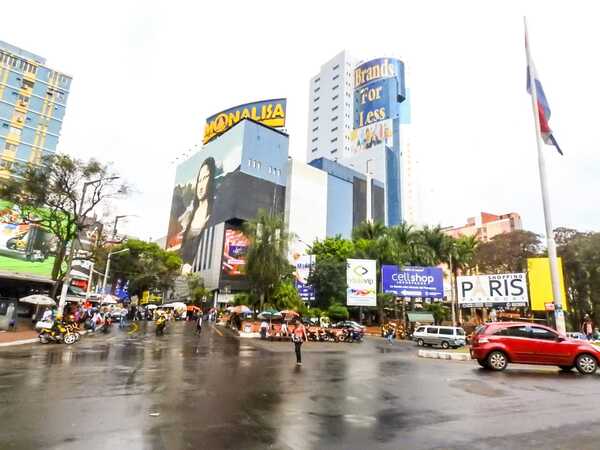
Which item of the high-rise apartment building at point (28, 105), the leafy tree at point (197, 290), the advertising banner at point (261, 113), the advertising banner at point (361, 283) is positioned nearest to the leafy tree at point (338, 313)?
the advertising banner at point (361, 283)

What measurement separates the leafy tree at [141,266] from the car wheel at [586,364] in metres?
68.4

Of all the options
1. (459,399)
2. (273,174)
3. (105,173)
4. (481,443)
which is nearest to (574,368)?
(459,399)

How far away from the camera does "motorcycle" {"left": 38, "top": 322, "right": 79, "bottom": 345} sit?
68.5 feet

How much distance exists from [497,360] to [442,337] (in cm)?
1807

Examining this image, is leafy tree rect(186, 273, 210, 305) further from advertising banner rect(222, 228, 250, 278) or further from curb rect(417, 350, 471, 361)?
curb rect(417, 350, 471, 361)

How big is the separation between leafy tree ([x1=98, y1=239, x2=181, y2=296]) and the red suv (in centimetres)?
6643

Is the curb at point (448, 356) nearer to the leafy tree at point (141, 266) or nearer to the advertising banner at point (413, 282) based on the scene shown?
the advertising banner at point (413, 282)

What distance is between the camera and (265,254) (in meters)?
37.0

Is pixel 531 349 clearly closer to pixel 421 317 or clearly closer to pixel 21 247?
pixel 421 317

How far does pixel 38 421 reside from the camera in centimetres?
636

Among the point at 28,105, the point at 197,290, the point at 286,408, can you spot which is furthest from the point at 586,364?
the point at 28,105

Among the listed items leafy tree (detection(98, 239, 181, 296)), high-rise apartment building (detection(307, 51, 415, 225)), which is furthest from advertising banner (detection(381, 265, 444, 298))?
high-rise apartment building (detection(307, 51, 415, 225))

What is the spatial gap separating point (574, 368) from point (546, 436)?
11.0 meters

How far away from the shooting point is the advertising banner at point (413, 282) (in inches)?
1606
